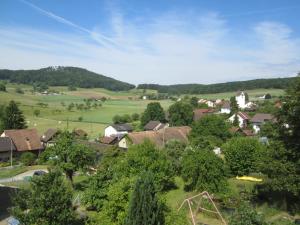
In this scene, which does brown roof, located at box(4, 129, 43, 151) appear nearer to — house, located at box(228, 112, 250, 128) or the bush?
the bush

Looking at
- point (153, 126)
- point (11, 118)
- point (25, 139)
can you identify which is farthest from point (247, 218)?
point (153, 126)

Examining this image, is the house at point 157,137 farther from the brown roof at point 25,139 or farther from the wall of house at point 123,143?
the brown roof at point 25,139

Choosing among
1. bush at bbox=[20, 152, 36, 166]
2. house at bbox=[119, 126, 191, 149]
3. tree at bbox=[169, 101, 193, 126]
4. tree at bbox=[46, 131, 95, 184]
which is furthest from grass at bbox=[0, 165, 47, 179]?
tree at bbox=[169, 101, 193, 126]

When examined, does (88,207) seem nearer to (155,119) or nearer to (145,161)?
(145,161)

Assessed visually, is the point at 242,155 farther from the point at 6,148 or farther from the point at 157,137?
the point at 6,148

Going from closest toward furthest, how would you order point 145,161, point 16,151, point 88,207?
point 88,207
point 145,161
point 16,151

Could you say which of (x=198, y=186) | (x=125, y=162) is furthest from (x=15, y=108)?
(x=198, y=186)

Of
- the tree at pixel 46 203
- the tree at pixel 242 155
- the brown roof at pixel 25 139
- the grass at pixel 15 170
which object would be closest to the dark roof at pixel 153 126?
the brown roof at pixel 25 139
